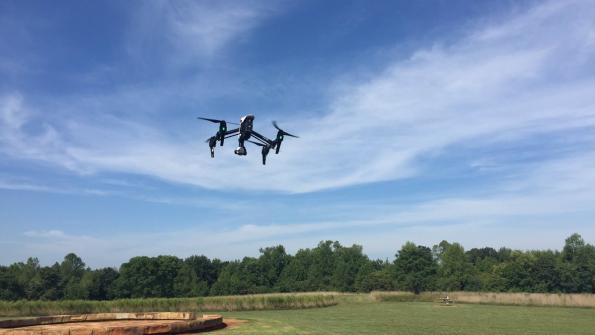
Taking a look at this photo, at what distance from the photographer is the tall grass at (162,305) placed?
40.1m

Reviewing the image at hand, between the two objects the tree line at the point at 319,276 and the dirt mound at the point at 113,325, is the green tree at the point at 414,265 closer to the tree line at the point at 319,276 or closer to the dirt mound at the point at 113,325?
the tree line at the point at 319,276

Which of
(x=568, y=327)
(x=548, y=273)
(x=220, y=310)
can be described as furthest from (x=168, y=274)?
(x=568, y=327)

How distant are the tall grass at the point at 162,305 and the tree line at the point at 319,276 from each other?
42.4 metres

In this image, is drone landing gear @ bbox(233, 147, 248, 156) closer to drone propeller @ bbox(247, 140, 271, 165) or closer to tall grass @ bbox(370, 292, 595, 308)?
drone propeller @ bbox(247, 140, 271, 165)

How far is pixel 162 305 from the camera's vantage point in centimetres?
4647

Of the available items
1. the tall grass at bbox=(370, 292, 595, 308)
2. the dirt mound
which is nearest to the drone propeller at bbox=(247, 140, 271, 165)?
the dirt mound

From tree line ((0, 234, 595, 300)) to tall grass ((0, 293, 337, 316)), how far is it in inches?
1670

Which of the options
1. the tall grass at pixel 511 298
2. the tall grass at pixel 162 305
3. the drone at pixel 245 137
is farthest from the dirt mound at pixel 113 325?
the tall grass at pixel 511 298

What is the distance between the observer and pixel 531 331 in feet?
88.3

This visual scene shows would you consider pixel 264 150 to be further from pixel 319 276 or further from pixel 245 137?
pixel 319 276

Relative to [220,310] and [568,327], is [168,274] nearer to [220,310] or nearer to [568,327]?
[220,310]

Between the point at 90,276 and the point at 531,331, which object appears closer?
the point at 531,331

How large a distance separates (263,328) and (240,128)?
1025cm

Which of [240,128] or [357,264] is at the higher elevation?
[240,128]
